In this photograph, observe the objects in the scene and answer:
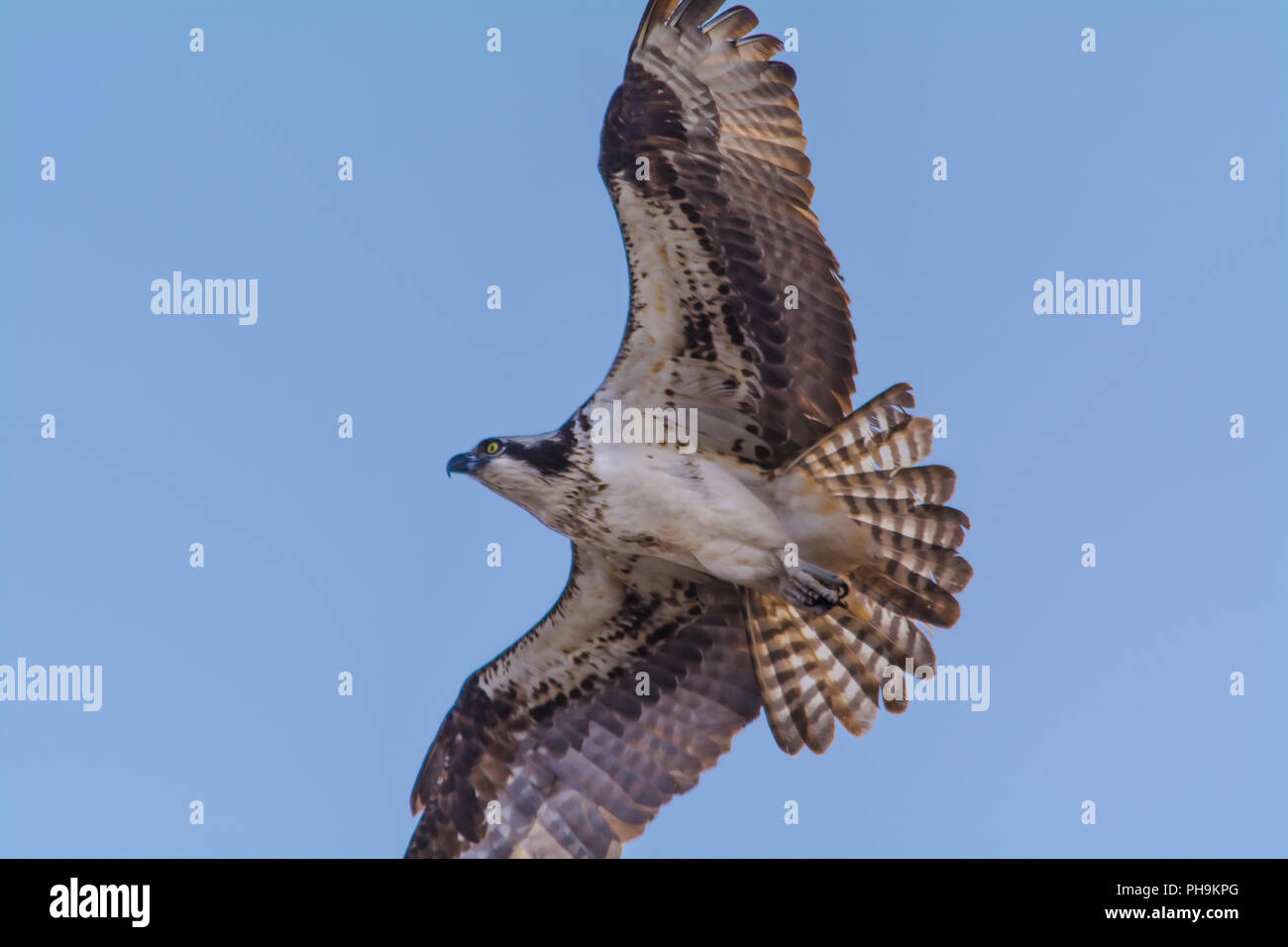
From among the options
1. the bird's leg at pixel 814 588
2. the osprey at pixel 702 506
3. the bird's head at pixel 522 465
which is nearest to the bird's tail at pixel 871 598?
the osprey at pixel 702 506

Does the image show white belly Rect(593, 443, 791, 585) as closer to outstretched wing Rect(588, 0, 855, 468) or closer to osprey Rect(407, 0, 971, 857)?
osprey Rect(407, 0, 971, 857)

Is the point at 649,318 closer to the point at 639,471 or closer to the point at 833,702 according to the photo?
the point at 639,471

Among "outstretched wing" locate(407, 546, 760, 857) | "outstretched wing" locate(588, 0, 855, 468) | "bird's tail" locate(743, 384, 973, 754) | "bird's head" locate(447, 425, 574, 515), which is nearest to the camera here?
"outstretched wing" locate(588, 0, 855, 468)

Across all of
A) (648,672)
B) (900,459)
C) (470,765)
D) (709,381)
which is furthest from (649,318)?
(470,765)

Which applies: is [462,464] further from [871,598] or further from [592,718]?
[871,598]

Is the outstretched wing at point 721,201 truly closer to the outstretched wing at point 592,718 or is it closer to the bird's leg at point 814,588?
the bird's leg at point 814,588

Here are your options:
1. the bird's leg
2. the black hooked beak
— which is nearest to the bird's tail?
the bird's leg

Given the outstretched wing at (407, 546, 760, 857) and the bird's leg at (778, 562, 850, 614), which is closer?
the bird's leg at (778, 562, 850, 614)
